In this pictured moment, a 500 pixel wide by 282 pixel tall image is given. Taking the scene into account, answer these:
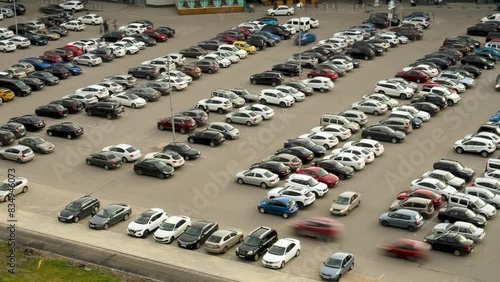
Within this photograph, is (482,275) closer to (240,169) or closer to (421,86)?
(240,169)

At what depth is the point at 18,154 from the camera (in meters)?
65.4

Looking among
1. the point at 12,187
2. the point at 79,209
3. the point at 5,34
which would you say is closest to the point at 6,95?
the point at 5,34

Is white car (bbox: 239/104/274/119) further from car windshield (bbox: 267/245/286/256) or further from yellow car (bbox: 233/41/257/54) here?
car windshield (bbox: 267/245/286/256)

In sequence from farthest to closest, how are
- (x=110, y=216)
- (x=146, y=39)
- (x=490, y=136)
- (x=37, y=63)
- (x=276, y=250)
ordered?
(x=146, y=39) < (x=37, y=63) < (x=490, y=136) < (x=110, y=216) < (x=276, y=250)

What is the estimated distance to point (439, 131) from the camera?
69.1 meters

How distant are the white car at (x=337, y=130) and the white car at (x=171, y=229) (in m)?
16.2

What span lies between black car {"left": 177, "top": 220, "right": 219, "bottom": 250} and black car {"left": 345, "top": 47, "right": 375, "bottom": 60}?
118ft

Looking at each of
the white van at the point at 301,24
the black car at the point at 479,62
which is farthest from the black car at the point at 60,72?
the black car at the point at 479,62

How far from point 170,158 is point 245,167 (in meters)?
4.76

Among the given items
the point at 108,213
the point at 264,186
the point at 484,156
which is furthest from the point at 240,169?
the point at 484,156

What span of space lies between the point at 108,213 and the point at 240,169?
10.8 m

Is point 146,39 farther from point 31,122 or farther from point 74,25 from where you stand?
point 31,122

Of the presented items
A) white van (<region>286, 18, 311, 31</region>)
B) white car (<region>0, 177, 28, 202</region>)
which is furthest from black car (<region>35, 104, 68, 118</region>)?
white van (<region>286, 18, 311, 31</region>)

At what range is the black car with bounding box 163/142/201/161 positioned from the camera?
213 feet
